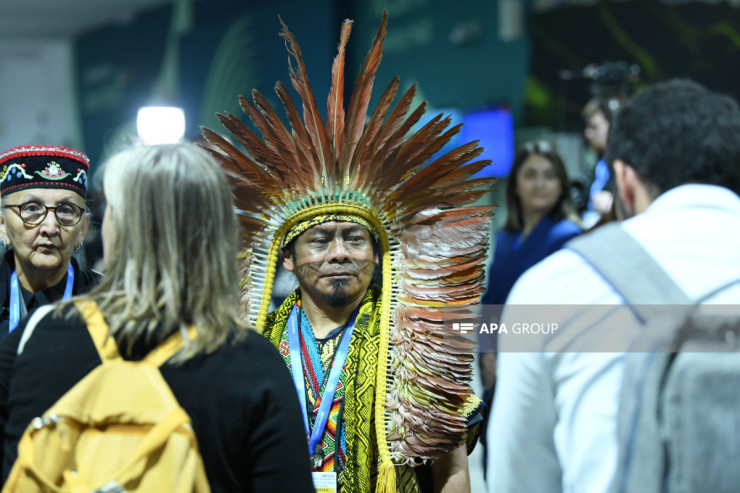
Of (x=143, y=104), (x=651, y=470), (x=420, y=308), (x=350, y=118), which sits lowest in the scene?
(x=651, y=470)

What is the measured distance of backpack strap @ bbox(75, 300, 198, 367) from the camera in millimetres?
1213

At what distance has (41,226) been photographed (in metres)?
2.20

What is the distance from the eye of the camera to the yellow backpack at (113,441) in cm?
116

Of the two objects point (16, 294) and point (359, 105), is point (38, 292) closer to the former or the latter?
point (16, 294)

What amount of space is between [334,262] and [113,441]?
961 mm

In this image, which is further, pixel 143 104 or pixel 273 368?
pixel 143 104

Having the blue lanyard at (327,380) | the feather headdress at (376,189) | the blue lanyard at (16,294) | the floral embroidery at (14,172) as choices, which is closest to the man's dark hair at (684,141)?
the feather headdress at (376,189)

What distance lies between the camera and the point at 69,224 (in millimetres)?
2254

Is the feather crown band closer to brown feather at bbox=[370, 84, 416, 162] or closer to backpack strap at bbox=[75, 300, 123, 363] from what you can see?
brown feather at bbox=[370, 84, 416, 162]

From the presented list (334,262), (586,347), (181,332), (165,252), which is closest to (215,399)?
(181,332)

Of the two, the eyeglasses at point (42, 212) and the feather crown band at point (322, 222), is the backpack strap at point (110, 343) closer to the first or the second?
the feather crown band at point (322, 222)

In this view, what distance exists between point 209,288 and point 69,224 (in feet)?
3.72

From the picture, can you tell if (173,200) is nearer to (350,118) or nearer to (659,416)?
(659,416)

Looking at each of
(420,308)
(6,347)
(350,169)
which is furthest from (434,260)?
(6,347)
